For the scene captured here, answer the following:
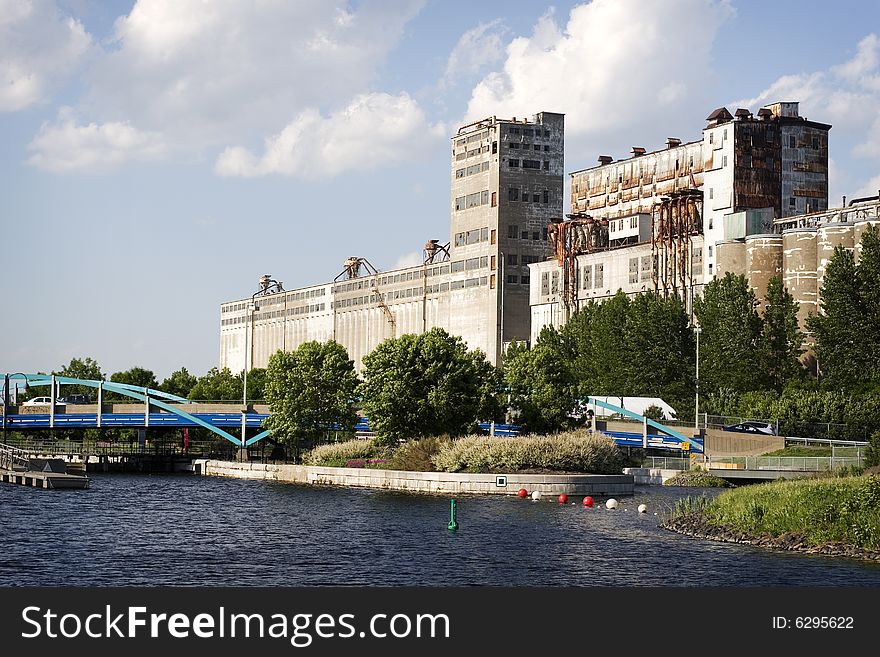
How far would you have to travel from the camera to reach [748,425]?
108m


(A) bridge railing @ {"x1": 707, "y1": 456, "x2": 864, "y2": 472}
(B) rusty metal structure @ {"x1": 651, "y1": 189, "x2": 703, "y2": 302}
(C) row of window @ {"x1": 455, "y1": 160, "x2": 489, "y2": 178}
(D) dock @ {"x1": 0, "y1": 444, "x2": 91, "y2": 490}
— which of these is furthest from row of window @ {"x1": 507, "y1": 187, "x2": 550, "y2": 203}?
(A) bridge railing @ {"x1": 707, "y1": 456, "x2": 864, "y2": 472}

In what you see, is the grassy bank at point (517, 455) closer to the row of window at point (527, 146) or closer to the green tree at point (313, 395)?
the green tree at point (313, 395)

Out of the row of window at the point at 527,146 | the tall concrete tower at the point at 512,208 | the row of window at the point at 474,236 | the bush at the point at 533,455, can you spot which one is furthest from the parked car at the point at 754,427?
the row of window at the point at 527,146

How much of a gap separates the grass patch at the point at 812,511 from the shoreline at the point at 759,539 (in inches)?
16.2

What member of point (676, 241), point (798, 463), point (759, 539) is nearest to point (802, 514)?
point (759, 539)

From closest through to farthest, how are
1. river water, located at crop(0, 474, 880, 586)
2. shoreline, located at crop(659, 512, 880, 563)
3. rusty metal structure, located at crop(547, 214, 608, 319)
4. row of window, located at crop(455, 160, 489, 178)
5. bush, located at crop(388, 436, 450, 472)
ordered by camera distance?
1. river water, located at crop(0, 474, 880, 586)
2. shoreline, located at crop(659, 512, 880, 563)
3. bush, located at crop(388, 436, 450, 472)
4. rusty metal structure, located at crop(547, 214, 608, 319)
5. row of window, located at crop(455, 160, 489, 178)

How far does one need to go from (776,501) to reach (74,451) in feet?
327

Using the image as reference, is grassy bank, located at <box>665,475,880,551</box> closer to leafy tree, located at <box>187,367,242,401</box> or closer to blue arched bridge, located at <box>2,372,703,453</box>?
blue arched bridge, located at <box>2,372,703,453</box>

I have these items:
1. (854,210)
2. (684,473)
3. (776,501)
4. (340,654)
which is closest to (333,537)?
(776,501)

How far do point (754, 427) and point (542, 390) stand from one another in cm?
1724

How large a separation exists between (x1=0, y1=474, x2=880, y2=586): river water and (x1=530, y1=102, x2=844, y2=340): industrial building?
5491 cm

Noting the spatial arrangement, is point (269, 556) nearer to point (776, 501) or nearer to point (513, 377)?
point (776, 501)

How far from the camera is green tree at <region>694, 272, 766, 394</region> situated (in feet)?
399

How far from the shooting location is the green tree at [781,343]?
122250 millimetres
